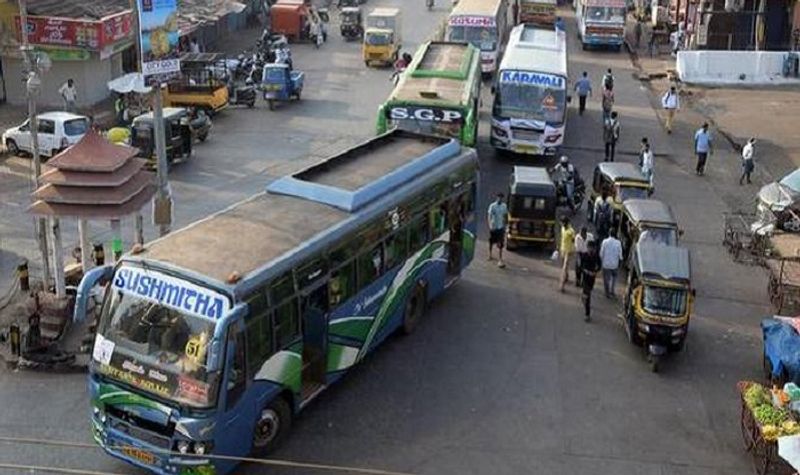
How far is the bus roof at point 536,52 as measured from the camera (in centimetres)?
2900

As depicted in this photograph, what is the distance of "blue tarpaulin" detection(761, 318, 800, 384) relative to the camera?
48.4 feet

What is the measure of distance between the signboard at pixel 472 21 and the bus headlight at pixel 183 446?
31296 mm

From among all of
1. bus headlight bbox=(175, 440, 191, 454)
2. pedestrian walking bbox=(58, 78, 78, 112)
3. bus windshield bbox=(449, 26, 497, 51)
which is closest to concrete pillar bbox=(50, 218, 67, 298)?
bus headlight bbox=(175, 440, 191, 454)

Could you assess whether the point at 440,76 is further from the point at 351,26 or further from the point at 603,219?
the point at 351,26

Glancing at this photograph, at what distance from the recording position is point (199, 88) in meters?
33.5

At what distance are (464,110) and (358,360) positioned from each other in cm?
1067

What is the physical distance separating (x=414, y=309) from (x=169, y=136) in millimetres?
13039

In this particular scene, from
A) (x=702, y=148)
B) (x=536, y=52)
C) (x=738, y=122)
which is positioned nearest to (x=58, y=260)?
(x=702, y=148)

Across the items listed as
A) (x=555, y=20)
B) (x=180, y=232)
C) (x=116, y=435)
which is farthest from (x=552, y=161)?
(x=555, y=20)

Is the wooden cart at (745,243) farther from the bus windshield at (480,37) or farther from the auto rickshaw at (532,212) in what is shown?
the bus windshield at (480,37)

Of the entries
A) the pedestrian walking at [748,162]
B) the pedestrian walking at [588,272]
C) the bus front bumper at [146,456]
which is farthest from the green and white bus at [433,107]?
the bus front bumper at [146,456]

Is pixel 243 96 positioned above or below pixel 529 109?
below

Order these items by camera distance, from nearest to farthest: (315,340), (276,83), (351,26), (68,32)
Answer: (315,340)
(68,32)
(276,83)
(351,26)

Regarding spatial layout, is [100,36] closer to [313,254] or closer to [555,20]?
[313,254]
